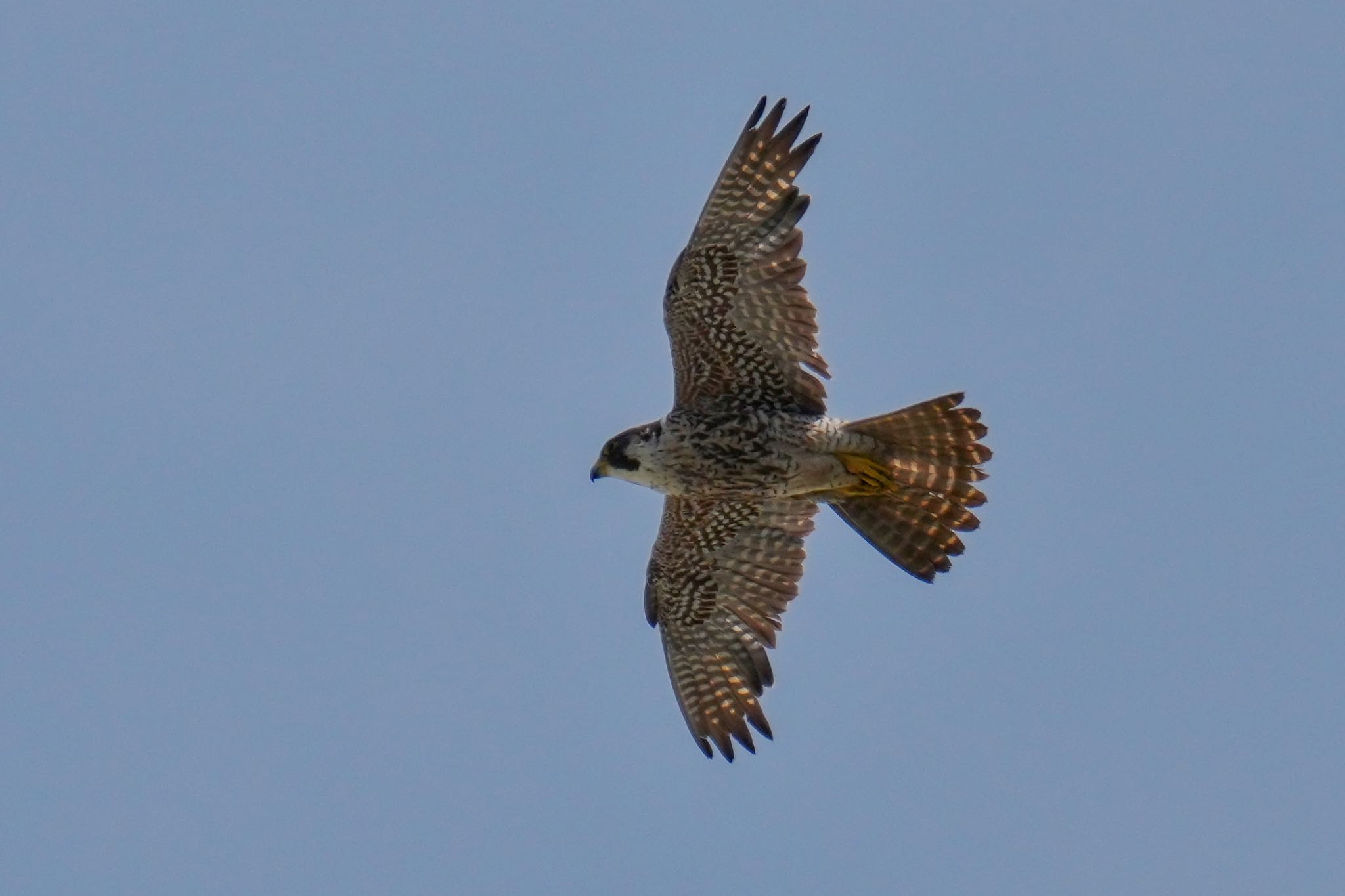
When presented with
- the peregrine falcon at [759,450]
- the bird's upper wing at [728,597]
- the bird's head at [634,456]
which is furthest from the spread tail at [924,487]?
the bird's head at [634,456]

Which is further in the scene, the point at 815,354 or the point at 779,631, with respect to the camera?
the point at 779,631

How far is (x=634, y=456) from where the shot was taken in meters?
11.6

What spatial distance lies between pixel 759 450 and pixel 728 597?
1.20 m

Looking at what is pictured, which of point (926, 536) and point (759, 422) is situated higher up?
point (759, 422)

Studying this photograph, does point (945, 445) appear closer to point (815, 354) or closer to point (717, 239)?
point (815, 354)

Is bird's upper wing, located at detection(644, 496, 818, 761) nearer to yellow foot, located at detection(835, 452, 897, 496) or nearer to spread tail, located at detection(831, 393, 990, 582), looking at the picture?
spread tail, located at detection(831, 393, 990, 582)

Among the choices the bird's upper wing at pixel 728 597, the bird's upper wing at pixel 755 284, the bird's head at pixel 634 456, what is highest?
the bird's upper wing at pixel 755 284

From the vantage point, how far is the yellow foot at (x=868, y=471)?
37.6 feet

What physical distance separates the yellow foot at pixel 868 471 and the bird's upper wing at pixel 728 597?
2.18 feet

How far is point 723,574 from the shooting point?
40.1 feet

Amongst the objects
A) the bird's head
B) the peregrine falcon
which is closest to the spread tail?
the peregrine falcon

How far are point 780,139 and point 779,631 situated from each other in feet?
10.0

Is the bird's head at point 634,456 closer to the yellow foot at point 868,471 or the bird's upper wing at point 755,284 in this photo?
the bird's upper wing at point 755,284

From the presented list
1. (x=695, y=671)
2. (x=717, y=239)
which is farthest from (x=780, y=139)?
(x=695, y=671)
